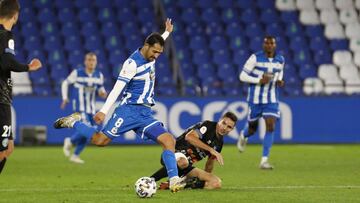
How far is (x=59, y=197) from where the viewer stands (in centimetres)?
1071

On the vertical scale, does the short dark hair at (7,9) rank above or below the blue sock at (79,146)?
above

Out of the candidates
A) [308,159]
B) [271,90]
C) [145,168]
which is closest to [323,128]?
[308,159]

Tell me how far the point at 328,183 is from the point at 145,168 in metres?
4.14

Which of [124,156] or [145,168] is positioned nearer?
[145,168]

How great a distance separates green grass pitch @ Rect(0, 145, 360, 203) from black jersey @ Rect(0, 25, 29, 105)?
1340mm

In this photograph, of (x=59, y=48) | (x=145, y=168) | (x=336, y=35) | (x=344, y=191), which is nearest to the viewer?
(x=344, y=191)

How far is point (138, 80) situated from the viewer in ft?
36.2

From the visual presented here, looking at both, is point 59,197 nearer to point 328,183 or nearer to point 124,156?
point 328,183

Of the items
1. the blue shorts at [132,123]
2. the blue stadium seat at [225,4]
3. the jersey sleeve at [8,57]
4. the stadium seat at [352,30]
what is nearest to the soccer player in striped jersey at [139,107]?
the blue shorts at [132,123]

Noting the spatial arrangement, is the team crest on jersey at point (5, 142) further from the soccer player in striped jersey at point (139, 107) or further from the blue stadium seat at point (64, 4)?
the blue stadium seat at point (64, 4)

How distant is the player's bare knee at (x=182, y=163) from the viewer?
11680mm

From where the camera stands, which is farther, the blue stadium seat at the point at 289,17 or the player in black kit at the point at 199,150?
the blue stadium seat at the point at 289,17

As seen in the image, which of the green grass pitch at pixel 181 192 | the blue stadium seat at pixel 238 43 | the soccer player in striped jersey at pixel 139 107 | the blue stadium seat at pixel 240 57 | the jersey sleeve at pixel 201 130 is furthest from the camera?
the blue stadium seat at pixel 238 43

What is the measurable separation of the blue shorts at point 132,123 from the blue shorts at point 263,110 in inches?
224
